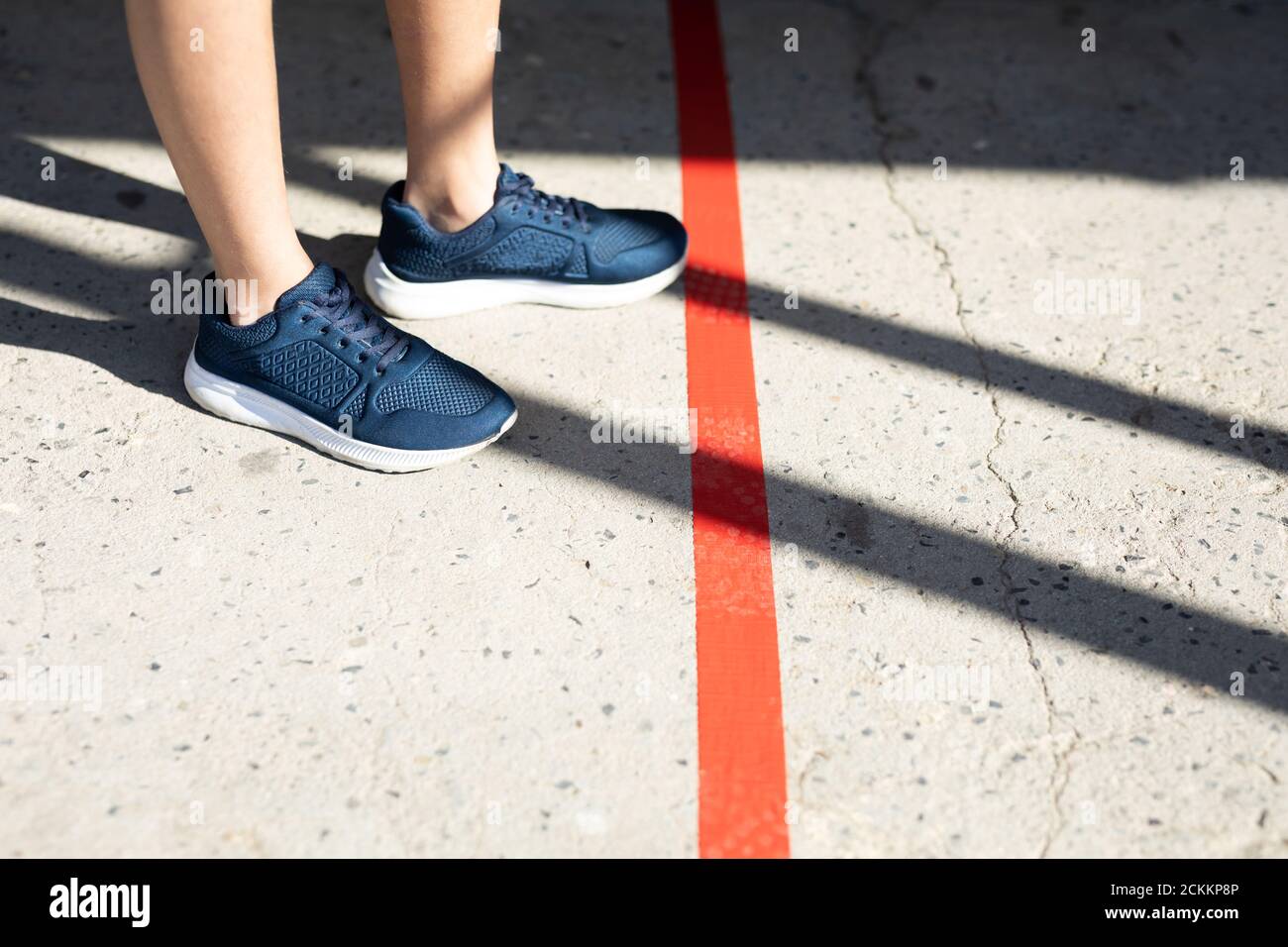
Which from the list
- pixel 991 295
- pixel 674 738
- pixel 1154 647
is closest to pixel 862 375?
pixel 991 295

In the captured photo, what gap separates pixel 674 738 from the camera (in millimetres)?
1828

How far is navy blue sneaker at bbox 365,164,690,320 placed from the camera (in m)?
2.53

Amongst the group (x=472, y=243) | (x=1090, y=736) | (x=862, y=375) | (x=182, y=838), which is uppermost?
(x=472, y=243)

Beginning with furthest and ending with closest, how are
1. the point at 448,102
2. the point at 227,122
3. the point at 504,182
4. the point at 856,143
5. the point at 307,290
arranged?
1. the point at 856,143
2. the point at 504,182
3. the point at 448,102
4. the point at 307,290
5. the point at 227,122

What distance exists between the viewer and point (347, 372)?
7.29ft

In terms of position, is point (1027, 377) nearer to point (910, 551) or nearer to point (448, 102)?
point (910, 551)

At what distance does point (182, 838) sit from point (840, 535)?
47.0 inches

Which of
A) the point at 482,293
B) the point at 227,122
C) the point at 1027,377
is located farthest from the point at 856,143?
the point at 227,122

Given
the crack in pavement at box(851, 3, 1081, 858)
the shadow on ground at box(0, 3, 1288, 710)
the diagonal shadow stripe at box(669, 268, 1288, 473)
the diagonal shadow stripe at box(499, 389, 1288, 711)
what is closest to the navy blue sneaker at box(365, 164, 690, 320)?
the diagonal shadow stripe at box(669, 268, 1288, 473)

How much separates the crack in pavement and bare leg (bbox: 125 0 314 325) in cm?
140

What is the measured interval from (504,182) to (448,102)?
0.22 m

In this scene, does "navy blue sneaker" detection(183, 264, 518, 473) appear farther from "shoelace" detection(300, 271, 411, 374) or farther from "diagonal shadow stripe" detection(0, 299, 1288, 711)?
"diagonal shadow stripe" detection(0, 299, 1288, 711)

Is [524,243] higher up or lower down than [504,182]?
lower down

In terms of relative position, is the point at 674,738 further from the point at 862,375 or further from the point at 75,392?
the point at 75,392
